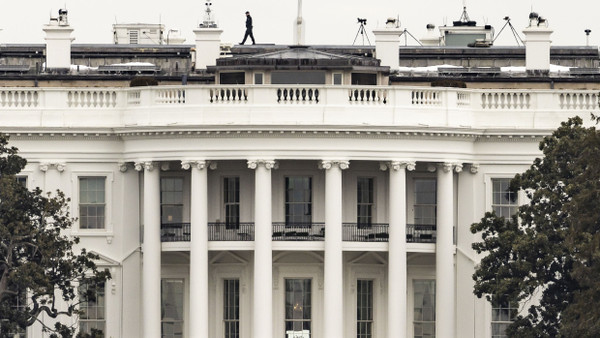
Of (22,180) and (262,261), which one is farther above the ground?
(22,180)

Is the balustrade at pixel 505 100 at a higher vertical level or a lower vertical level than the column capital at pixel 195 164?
higher

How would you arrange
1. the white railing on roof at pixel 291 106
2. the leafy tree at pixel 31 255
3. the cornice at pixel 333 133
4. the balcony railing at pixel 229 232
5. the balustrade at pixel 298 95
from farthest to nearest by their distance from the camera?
the balcony railing at pixel 229 232
the balustrade at pixel 298 95
the white railing on roof at pixel 291 106
the cornice at pixel 333 133
the leafy tree at pixel 31 255

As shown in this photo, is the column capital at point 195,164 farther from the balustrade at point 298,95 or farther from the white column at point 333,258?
the white column at point 333,258

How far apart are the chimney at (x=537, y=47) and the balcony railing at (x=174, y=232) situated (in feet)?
60.5

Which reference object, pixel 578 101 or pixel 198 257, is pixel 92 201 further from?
pixel 578 101

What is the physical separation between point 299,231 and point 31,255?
13.5 metres

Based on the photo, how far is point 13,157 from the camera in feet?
371

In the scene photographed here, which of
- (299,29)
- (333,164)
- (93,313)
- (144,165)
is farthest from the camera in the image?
(299,29)

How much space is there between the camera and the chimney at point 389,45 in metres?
132

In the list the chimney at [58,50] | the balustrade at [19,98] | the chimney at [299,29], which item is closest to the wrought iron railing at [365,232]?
the chimney at [299,29]

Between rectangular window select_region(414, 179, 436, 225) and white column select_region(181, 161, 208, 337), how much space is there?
8.39 meters

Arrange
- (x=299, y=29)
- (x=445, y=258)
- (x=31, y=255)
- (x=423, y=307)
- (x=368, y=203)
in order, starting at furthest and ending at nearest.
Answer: (x=299, y=29) < (x=423, y=307) < (x=368, y=203) < (x=445, y=258) < (x=31, y=255)

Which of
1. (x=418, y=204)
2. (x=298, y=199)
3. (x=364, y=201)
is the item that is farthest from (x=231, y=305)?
(x=418, y=204)

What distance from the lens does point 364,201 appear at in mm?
122562
